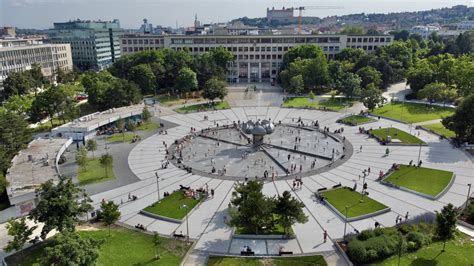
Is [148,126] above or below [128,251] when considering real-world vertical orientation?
above

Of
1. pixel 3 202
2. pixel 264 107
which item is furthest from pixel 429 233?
pixel 264 107

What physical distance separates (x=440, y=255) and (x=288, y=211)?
14.3 meters

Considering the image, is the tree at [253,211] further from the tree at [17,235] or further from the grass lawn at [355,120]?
the grass lawn at [355,120]

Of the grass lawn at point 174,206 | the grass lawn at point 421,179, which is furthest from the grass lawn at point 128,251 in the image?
the grass lawn at point 421,179

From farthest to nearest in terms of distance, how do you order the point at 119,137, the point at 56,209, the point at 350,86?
1. the point at 350,86
2. the point at 119,137
3. the point at 56,209

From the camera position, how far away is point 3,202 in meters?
46.3

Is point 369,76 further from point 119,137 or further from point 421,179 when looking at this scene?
point 119,137

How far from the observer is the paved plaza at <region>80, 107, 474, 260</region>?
3741 centimetres

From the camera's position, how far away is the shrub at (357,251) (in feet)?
106

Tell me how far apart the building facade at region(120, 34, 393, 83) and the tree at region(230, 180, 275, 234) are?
9741 centimetres

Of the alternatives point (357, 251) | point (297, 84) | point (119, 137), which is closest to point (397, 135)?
point (297, 84)

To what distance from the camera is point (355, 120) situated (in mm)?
78625

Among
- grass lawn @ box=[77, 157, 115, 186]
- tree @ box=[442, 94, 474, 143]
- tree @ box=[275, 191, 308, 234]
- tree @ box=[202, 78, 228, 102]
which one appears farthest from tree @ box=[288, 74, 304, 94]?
tree @ box=[275, 191, 308, 234]

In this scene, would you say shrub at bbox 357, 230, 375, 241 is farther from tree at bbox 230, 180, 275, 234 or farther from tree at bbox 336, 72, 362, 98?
tree at bbox 336, 72, 362, 98
